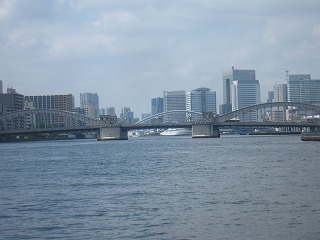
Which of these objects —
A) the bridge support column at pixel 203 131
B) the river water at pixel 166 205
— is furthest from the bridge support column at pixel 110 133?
the river water at pixel 166 205

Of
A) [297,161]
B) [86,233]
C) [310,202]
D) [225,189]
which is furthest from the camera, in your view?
[297,161]

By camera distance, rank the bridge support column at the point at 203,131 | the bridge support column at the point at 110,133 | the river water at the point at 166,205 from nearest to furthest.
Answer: the river water at the point at 166,205 → the bridge support column at the point at 110,133 → the bridge support column at the point at 203,131

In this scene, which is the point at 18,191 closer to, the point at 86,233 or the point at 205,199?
the point at 205,199

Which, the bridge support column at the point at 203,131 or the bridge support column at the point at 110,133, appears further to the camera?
the bridge support column at the point at 203,131

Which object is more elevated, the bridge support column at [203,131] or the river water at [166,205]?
the bridge support column at [203,131]

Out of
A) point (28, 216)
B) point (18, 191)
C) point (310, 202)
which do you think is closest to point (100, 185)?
point (18, 191)

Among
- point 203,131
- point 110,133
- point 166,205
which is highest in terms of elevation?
point 203,131

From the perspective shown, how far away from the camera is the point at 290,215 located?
24578mm

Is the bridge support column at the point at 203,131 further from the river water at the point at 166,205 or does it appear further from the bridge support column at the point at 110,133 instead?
the river water at the point at 166,205

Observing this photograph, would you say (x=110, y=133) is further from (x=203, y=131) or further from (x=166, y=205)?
(x=166, y=205)

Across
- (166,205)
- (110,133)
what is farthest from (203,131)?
(166,205)

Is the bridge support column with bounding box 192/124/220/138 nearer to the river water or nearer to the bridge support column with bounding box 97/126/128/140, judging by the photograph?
the bridge support column with bounding box 97/126/128/140

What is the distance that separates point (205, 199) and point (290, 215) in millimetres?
5800

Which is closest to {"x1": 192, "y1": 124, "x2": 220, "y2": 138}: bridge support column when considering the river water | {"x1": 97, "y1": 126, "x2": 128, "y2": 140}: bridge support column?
{"x1": 97, "y1": 126, "x2": 128, "y2": 140}: bridge support column
